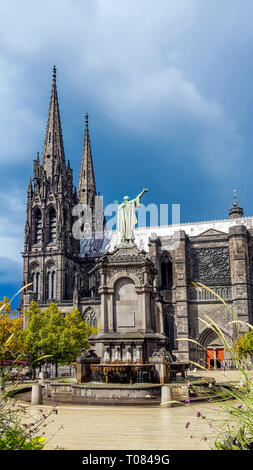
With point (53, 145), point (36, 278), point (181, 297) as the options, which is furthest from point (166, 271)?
point (53, 145)

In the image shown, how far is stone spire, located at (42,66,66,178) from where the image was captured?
6725 centimetres

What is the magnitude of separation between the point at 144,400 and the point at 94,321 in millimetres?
44417

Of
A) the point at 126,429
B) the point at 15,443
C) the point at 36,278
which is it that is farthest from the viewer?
the point at 36,278

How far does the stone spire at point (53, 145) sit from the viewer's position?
67.2m

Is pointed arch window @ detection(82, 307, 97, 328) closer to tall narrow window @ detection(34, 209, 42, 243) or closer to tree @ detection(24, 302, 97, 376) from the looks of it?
tall narrow window @ detection(34, 209, 42, 243)

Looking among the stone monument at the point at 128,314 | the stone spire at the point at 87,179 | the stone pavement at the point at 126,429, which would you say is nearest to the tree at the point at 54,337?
the stone monument at the point at 128,314

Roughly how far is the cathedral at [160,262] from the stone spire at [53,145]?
6.2 inches

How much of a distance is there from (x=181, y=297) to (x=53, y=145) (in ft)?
106

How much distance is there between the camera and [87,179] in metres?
80.3

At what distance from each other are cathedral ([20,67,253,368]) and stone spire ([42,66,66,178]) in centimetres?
16

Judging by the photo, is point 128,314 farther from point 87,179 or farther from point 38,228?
point 87,179
